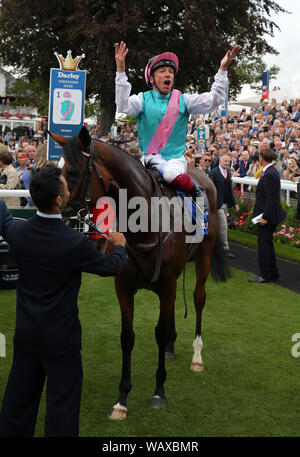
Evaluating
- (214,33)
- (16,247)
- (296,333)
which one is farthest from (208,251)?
(214,33)

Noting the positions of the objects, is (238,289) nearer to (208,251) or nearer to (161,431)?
(208,251)

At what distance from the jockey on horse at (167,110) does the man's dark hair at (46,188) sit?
152cm

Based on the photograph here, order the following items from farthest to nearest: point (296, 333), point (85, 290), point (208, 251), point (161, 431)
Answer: point (85, 290), point (296, 333), point (208, 251), point (161, 431)

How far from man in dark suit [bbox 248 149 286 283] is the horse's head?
4.85m

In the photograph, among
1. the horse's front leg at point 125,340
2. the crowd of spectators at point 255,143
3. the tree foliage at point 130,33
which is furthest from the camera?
the tree foliage at point 130,33

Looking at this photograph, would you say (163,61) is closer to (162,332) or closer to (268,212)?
(162,332)

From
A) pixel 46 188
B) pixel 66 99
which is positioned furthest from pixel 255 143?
pixel 46 188

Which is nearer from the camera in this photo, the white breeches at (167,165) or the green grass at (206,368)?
the green grass at (206,368)

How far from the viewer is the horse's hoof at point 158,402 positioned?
12.8 feet

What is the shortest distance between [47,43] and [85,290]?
13658 mm

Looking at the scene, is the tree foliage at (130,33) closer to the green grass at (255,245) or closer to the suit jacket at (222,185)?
the green grass at (255,245)

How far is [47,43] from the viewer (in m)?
18.4

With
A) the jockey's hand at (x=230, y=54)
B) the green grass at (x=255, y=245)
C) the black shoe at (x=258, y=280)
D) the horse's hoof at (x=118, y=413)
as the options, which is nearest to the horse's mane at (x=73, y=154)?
the jockey's hand at (x=230, y=54)

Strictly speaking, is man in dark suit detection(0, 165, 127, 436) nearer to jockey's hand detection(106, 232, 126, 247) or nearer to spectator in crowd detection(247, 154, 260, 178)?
jockey's hand detection(106, 232, 126, 247)
